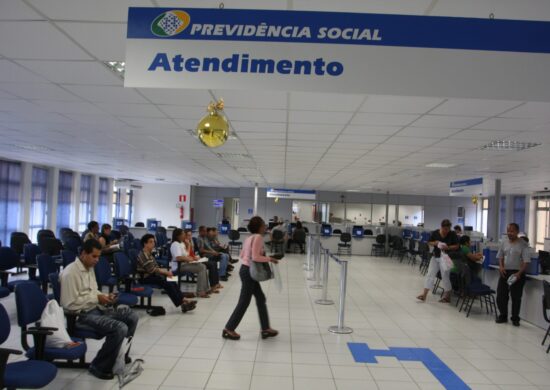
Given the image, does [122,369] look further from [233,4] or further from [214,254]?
[214,254]

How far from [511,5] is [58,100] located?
467 cm

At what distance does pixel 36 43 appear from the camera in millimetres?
3162

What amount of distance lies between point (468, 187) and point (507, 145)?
5182 mm

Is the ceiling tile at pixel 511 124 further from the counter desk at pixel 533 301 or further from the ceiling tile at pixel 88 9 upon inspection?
the ceiling tile at pixel 88 9

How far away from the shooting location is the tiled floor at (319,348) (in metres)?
3.78

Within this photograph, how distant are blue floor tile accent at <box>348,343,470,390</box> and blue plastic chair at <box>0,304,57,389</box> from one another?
9.65 feet

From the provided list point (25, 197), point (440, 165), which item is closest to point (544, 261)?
point (440, 165)

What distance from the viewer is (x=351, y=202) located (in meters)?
23.1

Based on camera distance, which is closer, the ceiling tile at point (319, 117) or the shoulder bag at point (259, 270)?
the shoulder bag at point (259, 270)

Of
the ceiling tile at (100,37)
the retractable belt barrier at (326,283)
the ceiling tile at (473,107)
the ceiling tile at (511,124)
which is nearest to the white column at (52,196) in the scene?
the retractable belt barrier at (326,283)

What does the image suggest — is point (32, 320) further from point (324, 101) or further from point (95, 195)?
point (95, 195)

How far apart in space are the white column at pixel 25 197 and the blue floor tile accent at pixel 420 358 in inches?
453

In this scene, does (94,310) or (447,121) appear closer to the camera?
(94,310)

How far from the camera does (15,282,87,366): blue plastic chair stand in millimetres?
3117
